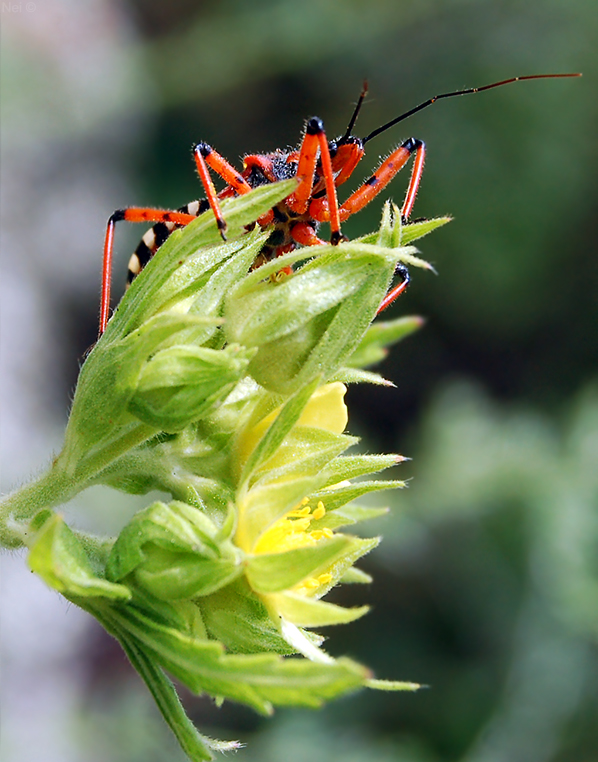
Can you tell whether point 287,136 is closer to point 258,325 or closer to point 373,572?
point 373,572

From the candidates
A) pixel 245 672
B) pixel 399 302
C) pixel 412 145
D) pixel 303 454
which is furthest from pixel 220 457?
pixel 399 302

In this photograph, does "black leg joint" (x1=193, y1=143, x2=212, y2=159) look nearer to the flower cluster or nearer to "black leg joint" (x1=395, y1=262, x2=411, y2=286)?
the flower cluster

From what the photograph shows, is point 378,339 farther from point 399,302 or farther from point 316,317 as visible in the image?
point 399,302

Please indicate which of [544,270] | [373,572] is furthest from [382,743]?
[544,270]

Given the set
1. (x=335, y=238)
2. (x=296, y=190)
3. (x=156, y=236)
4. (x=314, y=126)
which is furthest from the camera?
(x=156, y=236)

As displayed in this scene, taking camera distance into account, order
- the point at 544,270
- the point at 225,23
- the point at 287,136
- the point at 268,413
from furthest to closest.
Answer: the point at 287,136
the point at 225,23
the point at 544,270
the point at 268,413

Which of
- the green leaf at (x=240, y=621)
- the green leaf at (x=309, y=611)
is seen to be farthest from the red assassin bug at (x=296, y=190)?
the green leaf at (x=309, y=611)
